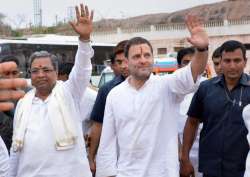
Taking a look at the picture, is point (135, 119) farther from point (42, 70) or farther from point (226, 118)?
point (42, 70)

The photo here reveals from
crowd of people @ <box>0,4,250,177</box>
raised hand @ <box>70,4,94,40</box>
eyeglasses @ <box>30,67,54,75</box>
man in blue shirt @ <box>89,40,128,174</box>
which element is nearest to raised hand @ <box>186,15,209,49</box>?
crowd of people @ <box>0,4,250,177</box>

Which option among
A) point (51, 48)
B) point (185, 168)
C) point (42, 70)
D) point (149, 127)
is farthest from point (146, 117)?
point (51, 48)

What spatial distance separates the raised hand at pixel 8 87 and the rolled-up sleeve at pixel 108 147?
227 cm

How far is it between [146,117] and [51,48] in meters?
14.5

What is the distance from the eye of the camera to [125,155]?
3801 millimetres

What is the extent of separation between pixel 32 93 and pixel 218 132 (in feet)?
4.63

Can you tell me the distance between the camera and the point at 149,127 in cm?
370

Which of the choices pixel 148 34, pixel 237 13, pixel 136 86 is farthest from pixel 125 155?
pixel 237 13

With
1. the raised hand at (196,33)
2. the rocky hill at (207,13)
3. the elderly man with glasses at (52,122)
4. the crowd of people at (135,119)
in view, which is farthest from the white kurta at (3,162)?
the rocky hill at (207,13)

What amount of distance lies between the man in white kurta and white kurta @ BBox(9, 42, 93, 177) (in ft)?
0.99

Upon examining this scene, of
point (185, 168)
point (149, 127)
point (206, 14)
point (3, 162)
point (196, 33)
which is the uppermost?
point (206, 14)

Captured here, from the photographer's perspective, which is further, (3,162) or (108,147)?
(108,147)

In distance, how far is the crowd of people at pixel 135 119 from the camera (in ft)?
12.1

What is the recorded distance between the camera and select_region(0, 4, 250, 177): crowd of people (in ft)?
12.1
